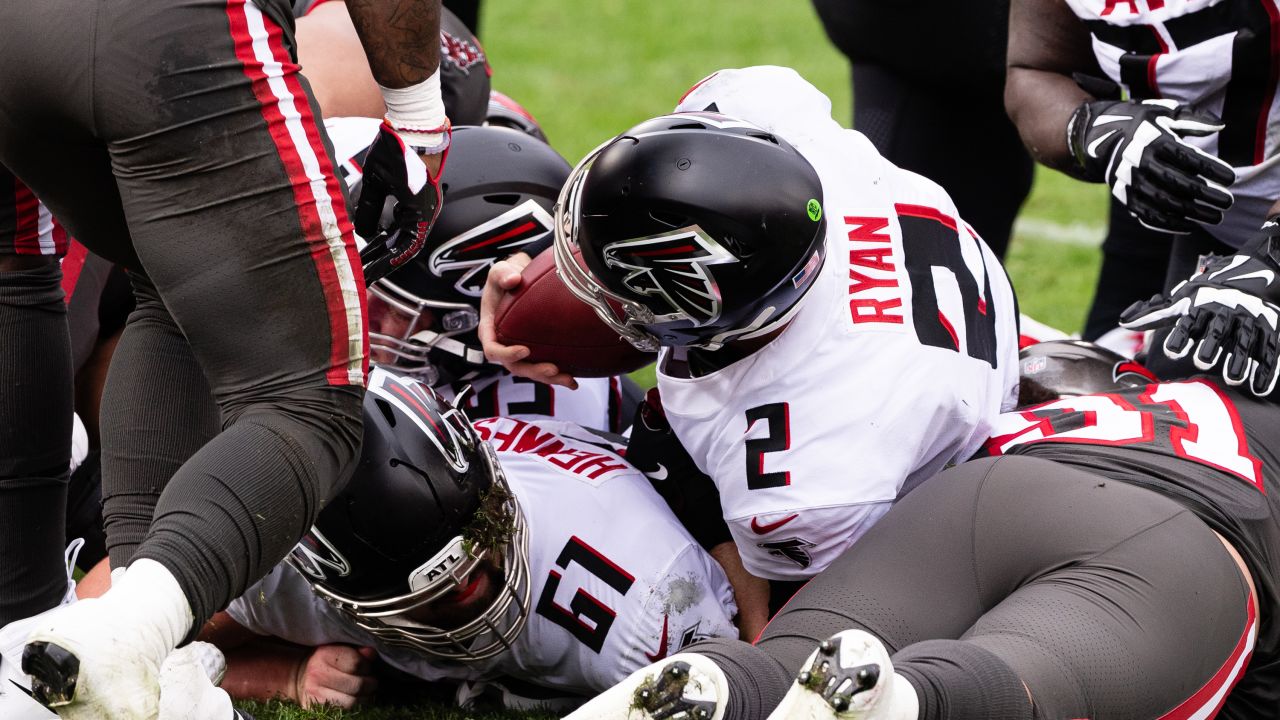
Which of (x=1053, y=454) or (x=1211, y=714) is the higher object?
(x=1053, y=454)

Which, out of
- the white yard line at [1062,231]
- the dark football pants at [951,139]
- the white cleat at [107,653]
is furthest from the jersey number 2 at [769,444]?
the white yard line at [1062,231]

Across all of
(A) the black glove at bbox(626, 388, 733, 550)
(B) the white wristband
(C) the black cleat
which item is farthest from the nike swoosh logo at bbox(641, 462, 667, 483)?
(C) the black cleat

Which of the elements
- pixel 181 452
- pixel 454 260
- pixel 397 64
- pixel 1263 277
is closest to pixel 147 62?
pixel 397 64

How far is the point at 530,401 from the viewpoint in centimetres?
320

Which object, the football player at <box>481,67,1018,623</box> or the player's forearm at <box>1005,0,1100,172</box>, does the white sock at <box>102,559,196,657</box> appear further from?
the player's forearm at <box>1005,0,1100,172</box>

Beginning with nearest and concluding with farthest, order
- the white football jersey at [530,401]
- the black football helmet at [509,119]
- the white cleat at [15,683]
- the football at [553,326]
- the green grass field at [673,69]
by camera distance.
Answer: the white cleat at [15,683] < the football at [553,326] < the white football jersey at [530,401] < the black football helmet at [509,119] < the green grass field at [673,69]

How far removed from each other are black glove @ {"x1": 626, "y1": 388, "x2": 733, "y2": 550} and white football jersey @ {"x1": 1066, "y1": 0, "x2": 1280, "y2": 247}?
1.22 metres

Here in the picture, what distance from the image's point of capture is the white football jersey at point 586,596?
101 inches

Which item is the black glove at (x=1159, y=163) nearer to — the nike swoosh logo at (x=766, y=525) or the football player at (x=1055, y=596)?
the football player at (x=1055, y=596)

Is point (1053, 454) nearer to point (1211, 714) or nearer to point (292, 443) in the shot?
point (1211, 714)

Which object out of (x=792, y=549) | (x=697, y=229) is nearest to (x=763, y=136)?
(x=697, y=229)

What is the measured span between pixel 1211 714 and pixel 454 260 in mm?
1727

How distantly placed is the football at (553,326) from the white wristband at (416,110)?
45 centimetres

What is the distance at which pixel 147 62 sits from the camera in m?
1.79
